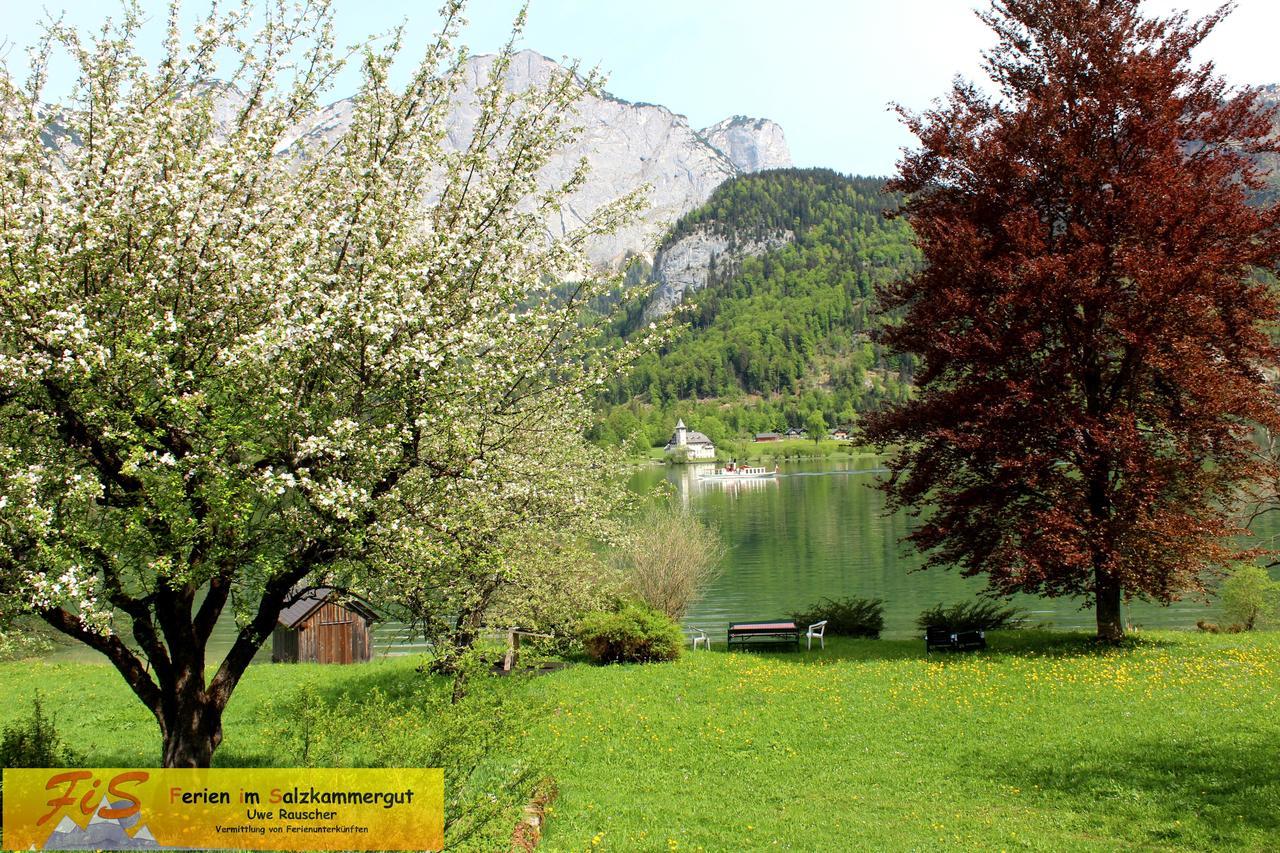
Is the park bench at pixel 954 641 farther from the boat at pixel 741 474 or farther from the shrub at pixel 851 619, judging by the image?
the boat at pixel 741 474

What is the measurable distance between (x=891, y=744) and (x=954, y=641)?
27.4 feet

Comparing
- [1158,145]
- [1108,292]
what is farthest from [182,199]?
[1158,145]

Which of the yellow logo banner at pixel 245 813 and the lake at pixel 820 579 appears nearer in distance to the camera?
the yellow logo banner at pixel 245 813

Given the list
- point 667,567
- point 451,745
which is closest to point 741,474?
point 667,567

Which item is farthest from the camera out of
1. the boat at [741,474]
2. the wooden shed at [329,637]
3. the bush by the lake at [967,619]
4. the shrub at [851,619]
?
the boat at [741,474]

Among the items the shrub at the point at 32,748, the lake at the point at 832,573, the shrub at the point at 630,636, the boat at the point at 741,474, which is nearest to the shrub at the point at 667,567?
the lake at the point at 832,573

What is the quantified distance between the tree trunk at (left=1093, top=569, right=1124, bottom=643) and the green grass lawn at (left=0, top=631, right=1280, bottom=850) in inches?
19.9

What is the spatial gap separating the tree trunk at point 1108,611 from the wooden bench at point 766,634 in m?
7.78

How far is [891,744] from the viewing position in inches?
522

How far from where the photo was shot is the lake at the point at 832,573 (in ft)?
109

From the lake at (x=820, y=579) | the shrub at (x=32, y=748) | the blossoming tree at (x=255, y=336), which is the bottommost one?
the lake at (x=820, y=579)

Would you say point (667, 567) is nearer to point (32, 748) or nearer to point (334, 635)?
point (334, 635)

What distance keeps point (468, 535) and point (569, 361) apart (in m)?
2.12

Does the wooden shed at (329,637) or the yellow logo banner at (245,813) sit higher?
the yellow logo banner at (245,813)
